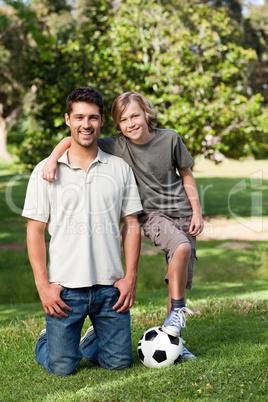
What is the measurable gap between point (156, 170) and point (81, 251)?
96cm

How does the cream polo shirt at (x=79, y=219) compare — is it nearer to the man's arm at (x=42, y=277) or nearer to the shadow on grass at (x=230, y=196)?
the man's arm at (x=42, y=277)

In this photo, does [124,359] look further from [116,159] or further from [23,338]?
[116,159]

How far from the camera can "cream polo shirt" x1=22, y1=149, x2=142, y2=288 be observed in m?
3.70

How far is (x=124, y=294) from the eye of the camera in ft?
12.3

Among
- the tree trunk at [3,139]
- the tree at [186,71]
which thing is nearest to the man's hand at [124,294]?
the tree at [186,71]

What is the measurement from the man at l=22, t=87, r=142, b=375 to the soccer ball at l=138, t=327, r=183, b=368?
0.14m

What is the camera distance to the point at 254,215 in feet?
57.4

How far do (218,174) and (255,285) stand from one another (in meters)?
21.5

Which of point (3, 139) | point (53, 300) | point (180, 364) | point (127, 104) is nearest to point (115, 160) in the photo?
point (127, 104)

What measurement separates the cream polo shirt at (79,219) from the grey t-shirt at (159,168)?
356 mm

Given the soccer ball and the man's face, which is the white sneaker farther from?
the man's face

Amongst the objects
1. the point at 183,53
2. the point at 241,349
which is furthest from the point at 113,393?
the point at 183,53

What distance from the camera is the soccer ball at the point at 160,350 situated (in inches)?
143

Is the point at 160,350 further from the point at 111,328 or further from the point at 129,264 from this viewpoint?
the point at 129,264
